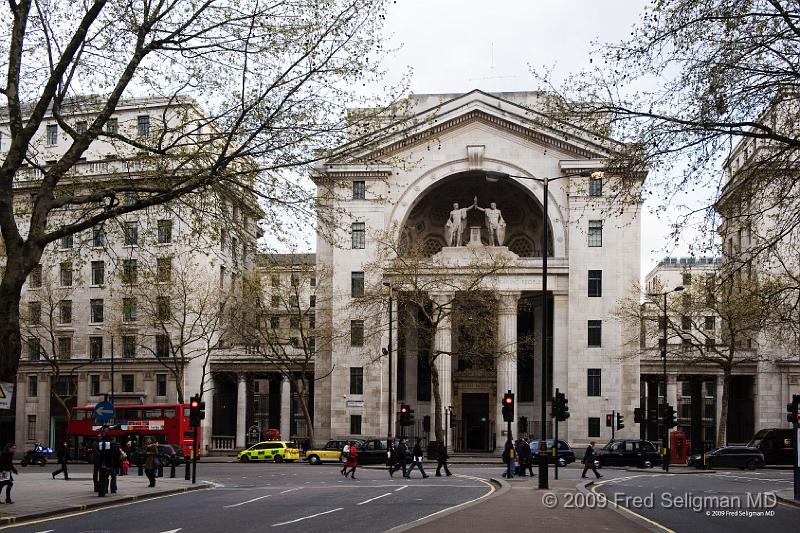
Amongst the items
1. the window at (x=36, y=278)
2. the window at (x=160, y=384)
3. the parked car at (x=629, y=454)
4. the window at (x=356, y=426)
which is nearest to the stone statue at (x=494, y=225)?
the window at (x=356, y=426)

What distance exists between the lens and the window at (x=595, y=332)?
218ft

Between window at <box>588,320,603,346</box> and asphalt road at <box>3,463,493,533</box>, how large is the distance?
1145 inches

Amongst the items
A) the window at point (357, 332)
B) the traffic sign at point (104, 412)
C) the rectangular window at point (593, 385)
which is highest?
the window at point (357, 332)

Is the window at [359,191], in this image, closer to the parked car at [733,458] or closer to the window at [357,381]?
the window at [357,381]

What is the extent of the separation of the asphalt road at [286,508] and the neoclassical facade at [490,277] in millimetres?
27723

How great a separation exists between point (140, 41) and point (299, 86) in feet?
11.6

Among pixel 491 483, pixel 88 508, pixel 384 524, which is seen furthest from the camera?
pixel 491 483

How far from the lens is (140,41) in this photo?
21.9 meters

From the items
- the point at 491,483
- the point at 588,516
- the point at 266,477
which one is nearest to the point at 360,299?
the point at 266,477

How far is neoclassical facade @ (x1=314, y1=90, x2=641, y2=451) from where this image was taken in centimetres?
6556

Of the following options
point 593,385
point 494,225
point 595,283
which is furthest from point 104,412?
point 595,283

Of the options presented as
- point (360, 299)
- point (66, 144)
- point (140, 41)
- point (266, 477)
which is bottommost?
point (266, 477)

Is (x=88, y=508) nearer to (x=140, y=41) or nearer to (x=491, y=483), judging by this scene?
(x=140, y=41)

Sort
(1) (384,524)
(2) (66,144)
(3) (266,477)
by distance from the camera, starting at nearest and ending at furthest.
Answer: (1) (384,524) < (3) (266,477) < (2) (66,144)
